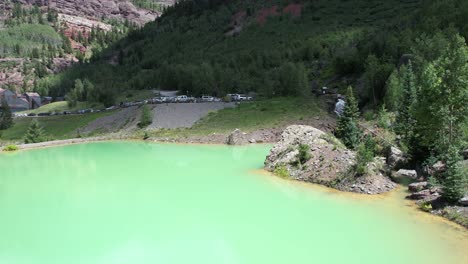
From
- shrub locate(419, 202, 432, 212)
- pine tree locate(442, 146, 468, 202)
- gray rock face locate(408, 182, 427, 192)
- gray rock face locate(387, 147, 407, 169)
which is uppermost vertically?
pine tree locate(442, 146, 468, 202)

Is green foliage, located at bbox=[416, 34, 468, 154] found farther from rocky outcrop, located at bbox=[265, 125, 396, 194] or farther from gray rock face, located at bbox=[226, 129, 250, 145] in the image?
gray rock face, located at bbox=[226, 129, 250, 145]

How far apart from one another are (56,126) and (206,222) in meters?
72.0

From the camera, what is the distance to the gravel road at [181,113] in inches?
2739

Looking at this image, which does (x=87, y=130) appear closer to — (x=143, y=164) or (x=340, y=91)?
(x=143, y=164)

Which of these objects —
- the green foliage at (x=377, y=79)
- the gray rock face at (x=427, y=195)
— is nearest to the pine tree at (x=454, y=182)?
the gray rock face at (x=427, y=195)

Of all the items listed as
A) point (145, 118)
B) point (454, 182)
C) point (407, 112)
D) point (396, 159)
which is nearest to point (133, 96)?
point (145, 118)

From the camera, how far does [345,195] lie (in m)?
28.8

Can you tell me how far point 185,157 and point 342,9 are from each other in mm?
109453

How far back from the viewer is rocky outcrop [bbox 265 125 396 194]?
29.8 metres

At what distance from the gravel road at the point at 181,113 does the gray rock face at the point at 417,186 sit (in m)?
44.2

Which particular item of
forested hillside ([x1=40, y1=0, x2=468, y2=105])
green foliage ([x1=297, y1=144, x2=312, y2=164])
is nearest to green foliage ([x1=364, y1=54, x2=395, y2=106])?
forested hillside ([x1=40, y1=0, x2=468, y2=105])

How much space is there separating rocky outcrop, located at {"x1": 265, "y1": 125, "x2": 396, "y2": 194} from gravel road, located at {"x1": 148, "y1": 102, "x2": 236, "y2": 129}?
104ft

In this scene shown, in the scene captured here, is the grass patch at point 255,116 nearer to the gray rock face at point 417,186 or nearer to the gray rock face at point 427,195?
the gray rock face at point 417,186

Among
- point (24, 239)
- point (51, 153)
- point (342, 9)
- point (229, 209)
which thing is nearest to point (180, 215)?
point (229, 209)
